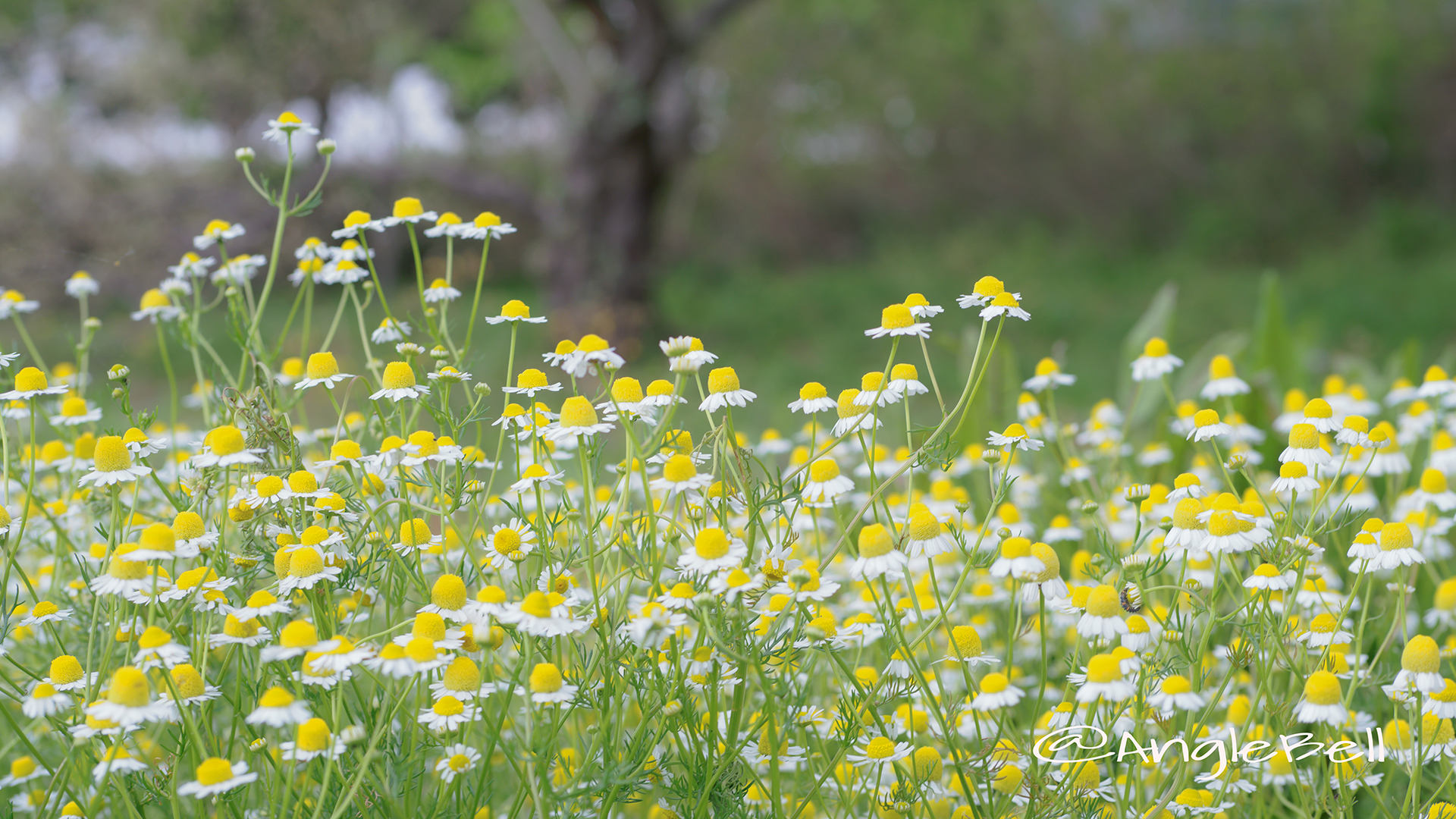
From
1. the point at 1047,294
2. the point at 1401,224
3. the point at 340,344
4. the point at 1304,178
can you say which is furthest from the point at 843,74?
the point at 340,344

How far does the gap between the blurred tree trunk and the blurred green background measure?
19 mm

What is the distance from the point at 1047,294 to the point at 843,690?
8765mm

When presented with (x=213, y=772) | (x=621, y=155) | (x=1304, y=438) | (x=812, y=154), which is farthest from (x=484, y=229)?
(x=812, y=154)

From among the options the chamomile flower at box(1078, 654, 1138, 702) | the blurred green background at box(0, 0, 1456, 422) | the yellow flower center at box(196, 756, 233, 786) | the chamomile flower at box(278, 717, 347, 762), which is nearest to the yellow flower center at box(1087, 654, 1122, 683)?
the chamomile flower at box(1078, 654, 1138, 702)

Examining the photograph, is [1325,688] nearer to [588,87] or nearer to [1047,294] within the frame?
[588,87]

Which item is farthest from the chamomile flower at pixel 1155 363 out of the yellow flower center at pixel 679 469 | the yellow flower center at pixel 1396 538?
the yellow flower center at pixel 679 469

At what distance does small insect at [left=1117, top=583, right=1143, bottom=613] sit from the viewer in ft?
3.92

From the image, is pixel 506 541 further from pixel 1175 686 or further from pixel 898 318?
pixel 1175 686

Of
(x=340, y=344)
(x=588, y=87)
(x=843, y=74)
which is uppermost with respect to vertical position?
(x=843, y=74)

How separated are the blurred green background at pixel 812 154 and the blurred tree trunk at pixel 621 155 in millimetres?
19

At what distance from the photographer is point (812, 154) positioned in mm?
12227

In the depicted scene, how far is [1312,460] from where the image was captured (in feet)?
4.05

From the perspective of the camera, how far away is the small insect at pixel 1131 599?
1.20m

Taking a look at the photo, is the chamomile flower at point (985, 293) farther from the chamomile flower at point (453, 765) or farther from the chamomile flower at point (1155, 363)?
the chamomile flower at point (453, 765)
